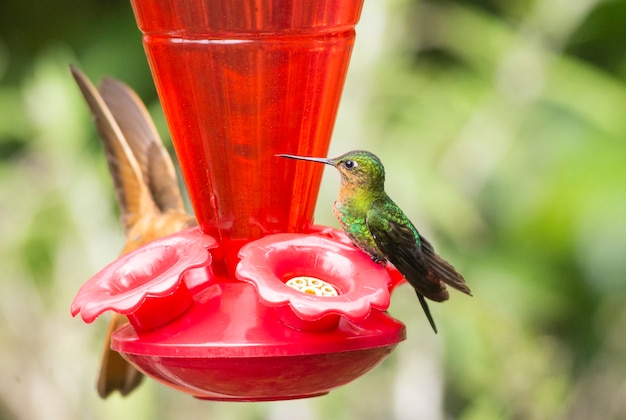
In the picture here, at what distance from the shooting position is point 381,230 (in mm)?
1951

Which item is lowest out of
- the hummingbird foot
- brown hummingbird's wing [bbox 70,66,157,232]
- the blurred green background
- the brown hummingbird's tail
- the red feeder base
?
the blurred green background

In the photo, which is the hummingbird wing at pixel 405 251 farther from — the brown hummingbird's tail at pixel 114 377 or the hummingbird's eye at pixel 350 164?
the brown hummingbird's tail at pixel 114 377

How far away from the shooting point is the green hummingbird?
1938 millimetres

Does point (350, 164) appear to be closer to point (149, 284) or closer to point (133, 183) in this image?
point (149, 284)

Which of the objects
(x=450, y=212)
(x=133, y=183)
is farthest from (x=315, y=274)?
(x=450, y=212)

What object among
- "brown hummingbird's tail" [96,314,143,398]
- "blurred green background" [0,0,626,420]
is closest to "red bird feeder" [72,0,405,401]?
"brown hummingbird's tail" [96,314,143,398]

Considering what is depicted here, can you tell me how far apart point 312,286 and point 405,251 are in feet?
0.73

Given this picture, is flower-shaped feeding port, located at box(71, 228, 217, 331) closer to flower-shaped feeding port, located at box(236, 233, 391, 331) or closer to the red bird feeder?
the red bird feeder

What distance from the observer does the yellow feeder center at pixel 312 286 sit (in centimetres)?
187

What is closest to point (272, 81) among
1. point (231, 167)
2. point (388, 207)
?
point (231, 167)

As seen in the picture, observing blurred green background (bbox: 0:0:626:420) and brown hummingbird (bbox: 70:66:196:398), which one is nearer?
brown hummingbird (bbox: 70:66:196:398)

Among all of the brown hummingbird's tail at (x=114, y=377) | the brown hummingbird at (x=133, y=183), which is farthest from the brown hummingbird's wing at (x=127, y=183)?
the brown hummingbird's tail at (x=114, y=377)

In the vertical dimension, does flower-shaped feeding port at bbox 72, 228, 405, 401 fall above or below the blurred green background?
above

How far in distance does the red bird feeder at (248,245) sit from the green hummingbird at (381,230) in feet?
0.15
